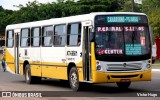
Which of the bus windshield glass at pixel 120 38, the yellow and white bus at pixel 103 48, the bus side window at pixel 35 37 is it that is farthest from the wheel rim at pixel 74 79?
the bus side window at pixel 35 37

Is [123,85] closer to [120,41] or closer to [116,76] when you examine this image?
[116,76]

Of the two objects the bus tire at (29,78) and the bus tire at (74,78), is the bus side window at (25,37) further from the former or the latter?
the bus tire at (74,78)

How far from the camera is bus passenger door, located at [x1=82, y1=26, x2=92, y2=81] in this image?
16.7m

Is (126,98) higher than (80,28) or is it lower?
lower

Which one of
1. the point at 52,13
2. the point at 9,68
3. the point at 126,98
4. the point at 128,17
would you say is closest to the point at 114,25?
the point at 128,17

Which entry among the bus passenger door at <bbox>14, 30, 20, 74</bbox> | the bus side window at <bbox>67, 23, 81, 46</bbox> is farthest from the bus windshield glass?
the bus passenger door at <bbox>14, 30, 20, 74</bbox>

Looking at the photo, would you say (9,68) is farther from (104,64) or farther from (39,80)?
(104,64)

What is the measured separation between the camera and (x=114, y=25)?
655 inches

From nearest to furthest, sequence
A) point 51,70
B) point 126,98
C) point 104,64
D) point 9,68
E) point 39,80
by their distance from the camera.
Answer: point 126,98 < point 104,64 < point 51,70 < point 39,80 < point 9,68

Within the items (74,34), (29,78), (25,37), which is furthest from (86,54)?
(25,37)

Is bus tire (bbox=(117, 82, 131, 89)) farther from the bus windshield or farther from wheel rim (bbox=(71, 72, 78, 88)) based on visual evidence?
the bus windshield

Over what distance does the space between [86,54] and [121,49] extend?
127 cm

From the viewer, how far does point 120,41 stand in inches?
651

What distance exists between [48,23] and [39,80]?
3697 mm
